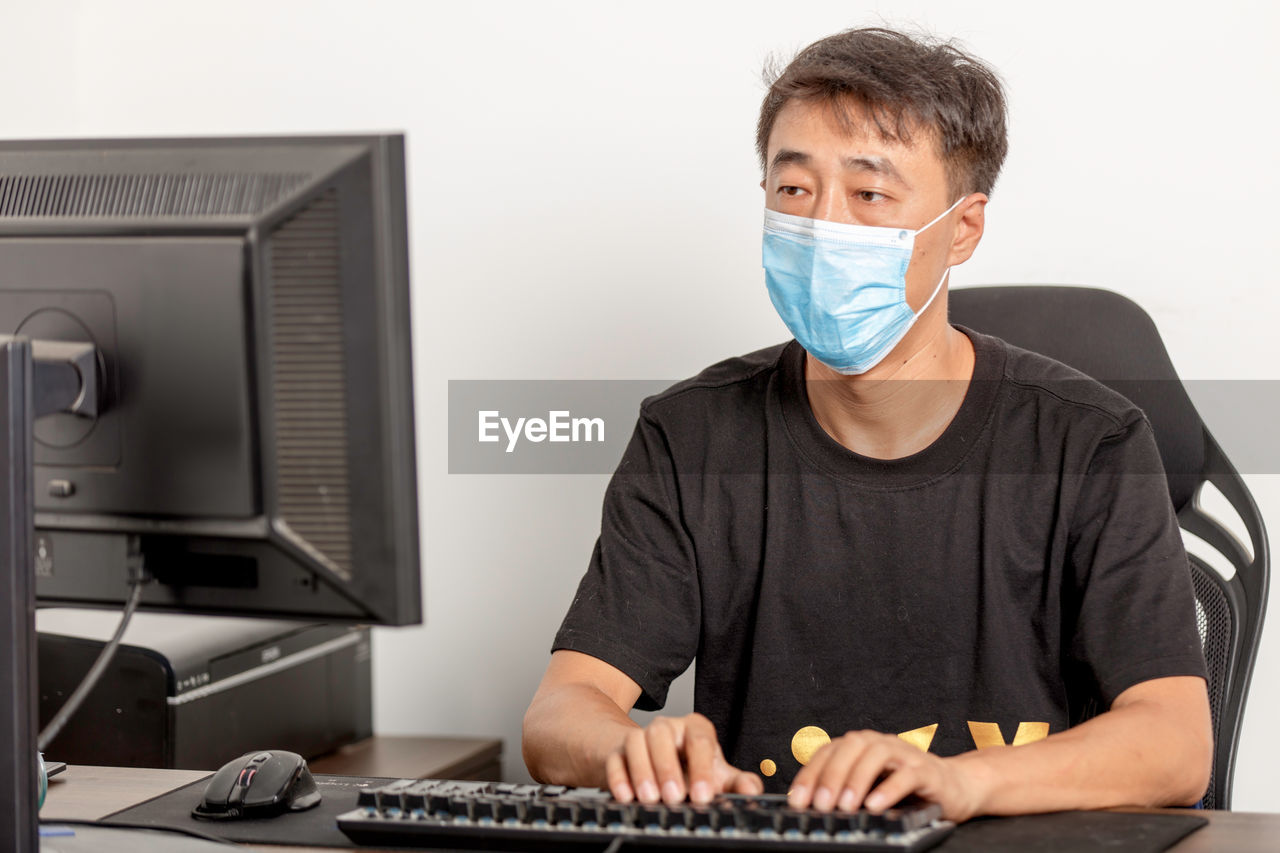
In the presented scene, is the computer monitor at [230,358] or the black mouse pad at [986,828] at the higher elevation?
the computer monitor at [230,358]

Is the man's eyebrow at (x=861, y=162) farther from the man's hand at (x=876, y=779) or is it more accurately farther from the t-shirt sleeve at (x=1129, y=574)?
the man's hand at (x=876, y=779)

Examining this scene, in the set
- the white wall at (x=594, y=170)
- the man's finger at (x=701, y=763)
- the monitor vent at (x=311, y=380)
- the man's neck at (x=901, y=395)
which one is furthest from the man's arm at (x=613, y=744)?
the white wall at (x=594, y=170)

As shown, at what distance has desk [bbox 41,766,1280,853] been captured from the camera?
32.9 inches

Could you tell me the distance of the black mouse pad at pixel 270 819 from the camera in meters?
0.88

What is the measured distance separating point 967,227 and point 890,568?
1.37 ft

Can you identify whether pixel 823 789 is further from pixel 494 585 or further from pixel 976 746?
pixel 494 585

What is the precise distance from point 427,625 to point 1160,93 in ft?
4.94

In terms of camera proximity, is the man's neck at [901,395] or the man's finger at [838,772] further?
the man's neck at [901,395]

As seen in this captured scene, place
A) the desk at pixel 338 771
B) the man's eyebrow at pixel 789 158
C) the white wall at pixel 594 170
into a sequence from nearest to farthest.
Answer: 1. the desk at pixel 338 771
2. the man's eyebrow at pixel 789 158
3. the white wall at pixel 594 170

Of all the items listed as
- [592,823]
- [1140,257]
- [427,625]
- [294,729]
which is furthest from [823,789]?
[427,625]

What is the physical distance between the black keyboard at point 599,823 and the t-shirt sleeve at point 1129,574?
33 cm

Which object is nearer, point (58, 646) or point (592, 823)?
point (592, 823)

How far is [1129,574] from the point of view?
3.67 feet

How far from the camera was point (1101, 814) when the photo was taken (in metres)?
0.90
